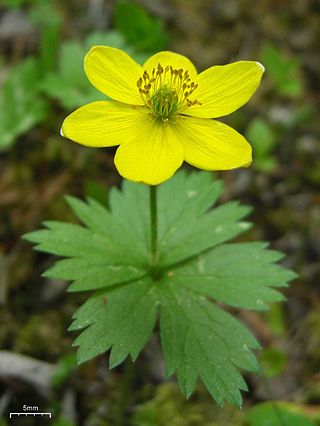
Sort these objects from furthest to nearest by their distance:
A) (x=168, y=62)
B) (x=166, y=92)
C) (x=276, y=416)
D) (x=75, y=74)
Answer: (x=75, y=74), (x=276, y=416), (x=168, y=62), (x=166, y=92)

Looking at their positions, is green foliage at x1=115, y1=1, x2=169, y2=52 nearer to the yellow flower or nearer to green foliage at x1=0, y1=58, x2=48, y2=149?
green foliage at x1=0, y1=58, x2=48, y2=149

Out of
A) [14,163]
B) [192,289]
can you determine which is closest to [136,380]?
[192,289]

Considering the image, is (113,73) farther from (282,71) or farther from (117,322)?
(282,71)

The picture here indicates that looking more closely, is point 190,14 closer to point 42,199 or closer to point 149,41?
point 149,41

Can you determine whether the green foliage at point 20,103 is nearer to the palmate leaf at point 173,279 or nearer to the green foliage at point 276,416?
the palmate leaf at point 173,279

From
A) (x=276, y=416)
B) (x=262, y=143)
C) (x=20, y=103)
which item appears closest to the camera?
(x=276, y=416)

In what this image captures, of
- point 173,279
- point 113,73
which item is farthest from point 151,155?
point 173,279
